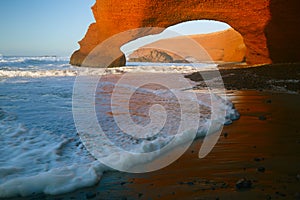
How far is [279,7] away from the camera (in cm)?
1324

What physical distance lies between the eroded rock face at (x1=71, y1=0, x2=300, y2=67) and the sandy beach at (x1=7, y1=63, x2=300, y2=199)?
13.0 meters

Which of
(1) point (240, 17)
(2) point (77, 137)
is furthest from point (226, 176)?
(1) point (240, 17)

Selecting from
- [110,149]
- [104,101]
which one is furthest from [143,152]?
[104,101]

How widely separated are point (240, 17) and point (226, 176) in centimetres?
1549

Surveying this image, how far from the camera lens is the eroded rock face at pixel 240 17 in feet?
45.3

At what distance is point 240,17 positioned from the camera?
15133 mm

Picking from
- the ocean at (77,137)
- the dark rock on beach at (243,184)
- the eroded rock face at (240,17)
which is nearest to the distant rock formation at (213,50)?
the eroded rock face at (240,17)

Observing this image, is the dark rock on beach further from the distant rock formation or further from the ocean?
the distant rock formation

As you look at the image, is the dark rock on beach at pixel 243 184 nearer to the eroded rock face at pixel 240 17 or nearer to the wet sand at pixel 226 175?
the wet sand at pixel 226 175

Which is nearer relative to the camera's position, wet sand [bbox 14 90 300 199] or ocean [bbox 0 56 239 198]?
wet sand [bbox 14 90 300 199]

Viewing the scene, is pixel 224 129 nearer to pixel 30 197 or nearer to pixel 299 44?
pixel 30 197

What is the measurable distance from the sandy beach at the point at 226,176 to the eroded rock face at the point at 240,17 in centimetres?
1296

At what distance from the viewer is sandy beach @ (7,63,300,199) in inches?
58.2

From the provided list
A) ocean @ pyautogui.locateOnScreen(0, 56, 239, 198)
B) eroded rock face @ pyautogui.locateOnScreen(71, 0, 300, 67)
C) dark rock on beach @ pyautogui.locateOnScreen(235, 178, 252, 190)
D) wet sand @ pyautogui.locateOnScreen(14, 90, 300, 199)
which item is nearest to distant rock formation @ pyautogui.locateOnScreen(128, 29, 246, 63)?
eroded rock face @ pyautogui.locateOnScreen(71, 0, 300, 67)
